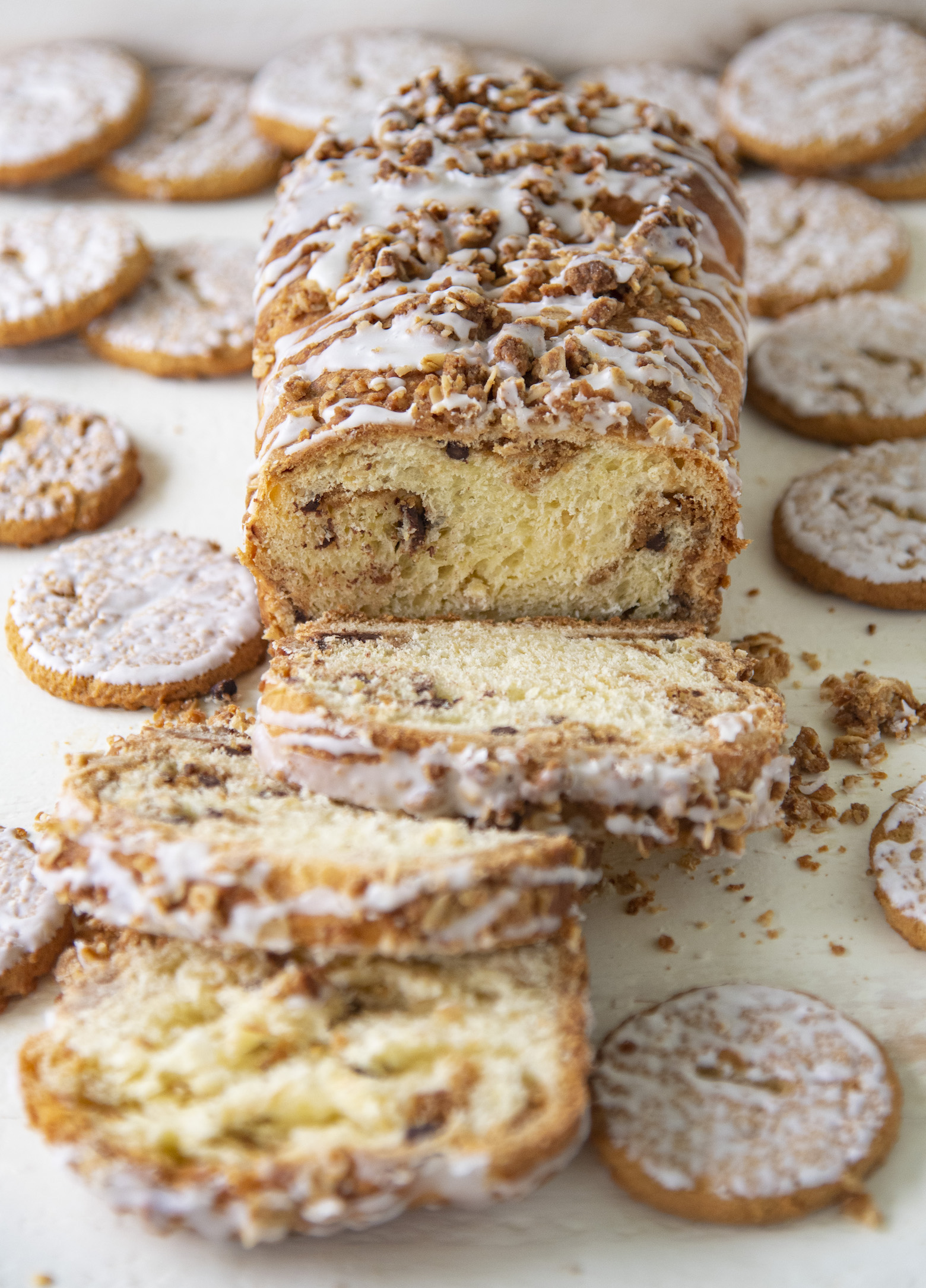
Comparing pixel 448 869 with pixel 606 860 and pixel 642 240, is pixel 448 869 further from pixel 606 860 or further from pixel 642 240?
pixel 642 240

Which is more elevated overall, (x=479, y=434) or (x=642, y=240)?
(x=642, y=240)

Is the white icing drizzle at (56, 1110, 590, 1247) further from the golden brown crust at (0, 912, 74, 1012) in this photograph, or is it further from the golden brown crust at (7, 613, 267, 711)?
the golden brown crust at (7, 613, 267, 711)

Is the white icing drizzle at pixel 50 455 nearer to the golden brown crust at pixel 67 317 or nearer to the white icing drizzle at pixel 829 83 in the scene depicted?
the golden brown crust at pixel 67 317

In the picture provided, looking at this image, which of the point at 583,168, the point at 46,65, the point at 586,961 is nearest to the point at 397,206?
the point at 583,168

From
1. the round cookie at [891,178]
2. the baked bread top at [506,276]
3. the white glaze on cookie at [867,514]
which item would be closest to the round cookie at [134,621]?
the baked bread top at [506,276]

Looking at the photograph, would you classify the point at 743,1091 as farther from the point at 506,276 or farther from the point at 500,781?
the point at 506,276
